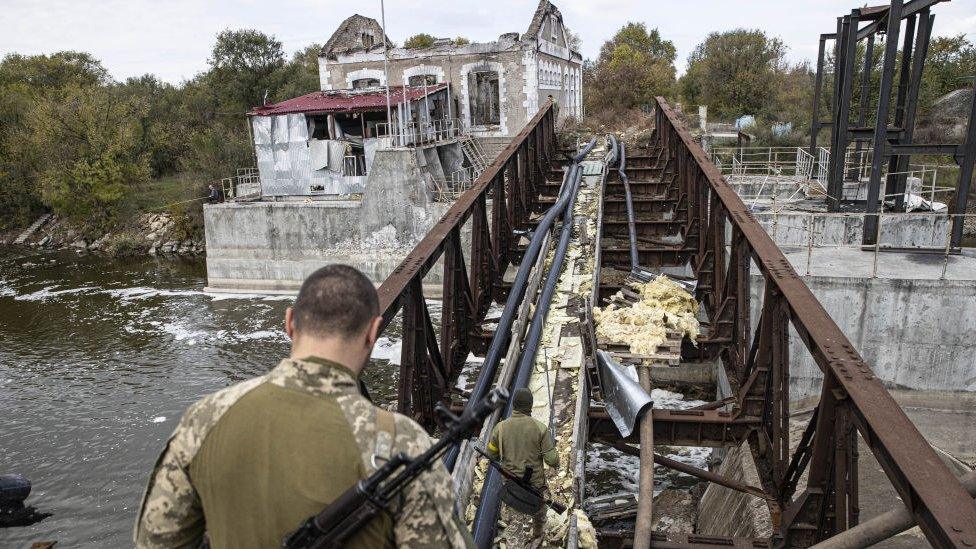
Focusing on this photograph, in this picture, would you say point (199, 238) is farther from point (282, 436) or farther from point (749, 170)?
point (282, 436)

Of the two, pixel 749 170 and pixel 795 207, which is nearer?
pixel 795 207

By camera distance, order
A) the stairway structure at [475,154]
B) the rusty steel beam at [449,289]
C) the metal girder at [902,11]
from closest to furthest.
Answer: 1. the rusty steel beam at [449,289]
2. the metal girder at [902,11]
3. the stairway structure at [475,154]

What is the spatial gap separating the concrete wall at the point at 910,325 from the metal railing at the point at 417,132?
18898 mm

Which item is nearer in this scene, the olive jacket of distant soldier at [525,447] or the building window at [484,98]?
the olive jacket of distant soldier at [525,447]

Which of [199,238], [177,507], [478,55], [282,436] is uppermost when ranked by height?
[478,55]

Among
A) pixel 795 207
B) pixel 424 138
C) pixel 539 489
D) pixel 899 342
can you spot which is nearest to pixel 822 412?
pixel 539 489

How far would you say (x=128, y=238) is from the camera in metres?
36.0

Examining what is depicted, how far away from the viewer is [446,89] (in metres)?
33.1

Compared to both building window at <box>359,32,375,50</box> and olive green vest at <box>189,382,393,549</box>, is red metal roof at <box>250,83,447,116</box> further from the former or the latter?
olive green vest at <box>189,382,393,549</box>

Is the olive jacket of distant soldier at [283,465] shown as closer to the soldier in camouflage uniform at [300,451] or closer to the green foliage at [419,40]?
the soldier in camouflage uniform at [300,451]

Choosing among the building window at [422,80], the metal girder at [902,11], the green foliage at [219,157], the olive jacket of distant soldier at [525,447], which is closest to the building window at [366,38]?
the building window at [422,80]

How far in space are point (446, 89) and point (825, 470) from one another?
31424 millimetres

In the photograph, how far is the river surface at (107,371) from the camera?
13766 millimetres

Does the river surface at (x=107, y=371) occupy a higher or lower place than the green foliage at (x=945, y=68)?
lower
